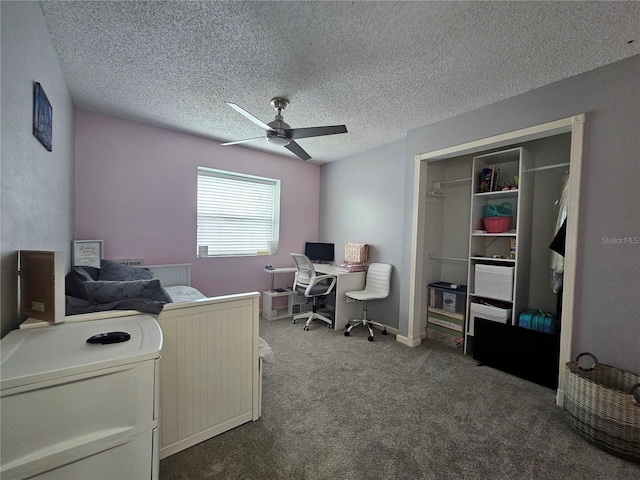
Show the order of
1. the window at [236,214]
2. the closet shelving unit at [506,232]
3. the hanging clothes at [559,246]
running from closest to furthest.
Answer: the hanging clothes at [559,246]
the closet shelving unit at [506,232]
the window at [236,214]

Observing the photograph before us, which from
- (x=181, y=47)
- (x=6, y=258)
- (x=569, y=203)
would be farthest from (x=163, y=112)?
(x=569, y=203)

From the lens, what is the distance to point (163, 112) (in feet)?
9.59

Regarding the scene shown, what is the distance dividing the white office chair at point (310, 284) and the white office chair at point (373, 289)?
1.07 feet

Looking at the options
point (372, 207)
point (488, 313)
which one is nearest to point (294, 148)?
point (372, 207)

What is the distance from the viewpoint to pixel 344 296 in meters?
3.76

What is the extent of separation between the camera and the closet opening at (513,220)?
6.85ft

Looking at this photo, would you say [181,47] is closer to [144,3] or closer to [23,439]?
[144,3]

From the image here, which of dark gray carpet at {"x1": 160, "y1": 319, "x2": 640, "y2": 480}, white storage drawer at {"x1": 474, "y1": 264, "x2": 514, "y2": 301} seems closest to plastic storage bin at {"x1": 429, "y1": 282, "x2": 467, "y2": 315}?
white storage drawer at {"x1": 474, "y1": 264, "x2": 514, "y2": 301}

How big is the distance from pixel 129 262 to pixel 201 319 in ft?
7.41

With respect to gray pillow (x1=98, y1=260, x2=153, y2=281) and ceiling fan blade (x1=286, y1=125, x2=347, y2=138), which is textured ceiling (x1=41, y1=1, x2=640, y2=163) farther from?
gray pillow (x1=98, y1=260, x2=153, y2=281)

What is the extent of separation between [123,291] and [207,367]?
67cm

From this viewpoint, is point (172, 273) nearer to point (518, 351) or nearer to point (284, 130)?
point (284, 130)

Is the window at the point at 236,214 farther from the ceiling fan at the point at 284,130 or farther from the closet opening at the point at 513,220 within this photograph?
the closet opening at the point at 513,220

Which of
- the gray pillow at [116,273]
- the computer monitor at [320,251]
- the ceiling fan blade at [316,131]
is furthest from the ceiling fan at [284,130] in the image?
the computer monitor at [320,251]
